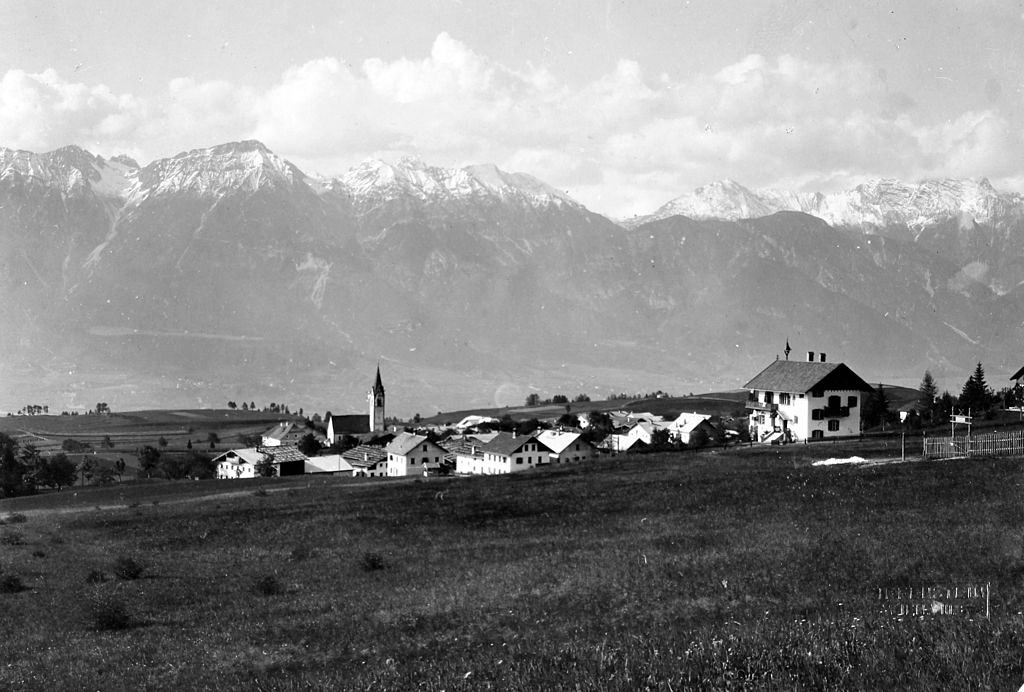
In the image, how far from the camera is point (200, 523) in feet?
163

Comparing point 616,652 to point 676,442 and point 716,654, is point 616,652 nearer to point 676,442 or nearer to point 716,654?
point 716,654

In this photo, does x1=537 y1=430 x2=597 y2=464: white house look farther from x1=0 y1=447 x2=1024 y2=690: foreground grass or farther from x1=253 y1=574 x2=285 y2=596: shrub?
x1=253 y1=574 x2=285 y2=596: shrub

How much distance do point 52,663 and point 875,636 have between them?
16744 mm

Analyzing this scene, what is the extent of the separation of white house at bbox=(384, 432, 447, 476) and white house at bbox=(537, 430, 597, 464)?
631 inches

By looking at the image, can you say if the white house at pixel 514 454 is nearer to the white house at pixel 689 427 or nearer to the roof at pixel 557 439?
the roof at pixel 557 439

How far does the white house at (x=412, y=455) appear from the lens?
5054 inches

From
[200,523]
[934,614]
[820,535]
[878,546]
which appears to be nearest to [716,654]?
[934,614]

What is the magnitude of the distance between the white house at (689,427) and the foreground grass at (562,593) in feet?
285

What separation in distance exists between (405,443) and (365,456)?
12841 millimetres

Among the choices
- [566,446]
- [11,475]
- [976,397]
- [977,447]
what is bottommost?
[11,475]

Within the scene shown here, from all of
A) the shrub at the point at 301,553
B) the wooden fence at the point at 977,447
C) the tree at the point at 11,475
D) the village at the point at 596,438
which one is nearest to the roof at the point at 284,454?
the village at the point at 596,438

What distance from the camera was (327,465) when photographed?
14512cm

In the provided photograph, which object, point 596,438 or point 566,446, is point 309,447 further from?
point 566,446

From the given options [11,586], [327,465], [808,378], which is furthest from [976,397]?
[11,586]
